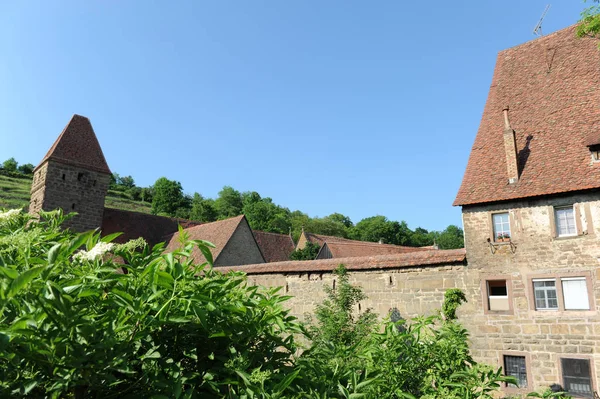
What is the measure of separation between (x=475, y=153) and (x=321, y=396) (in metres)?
15.2

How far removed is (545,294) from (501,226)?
237 centimetres

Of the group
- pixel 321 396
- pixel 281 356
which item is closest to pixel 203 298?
pixel 281 356

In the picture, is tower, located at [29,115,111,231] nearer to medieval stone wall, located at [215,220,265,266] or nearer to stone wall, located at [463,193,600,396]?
medieval stone wall, located at [215,220,265,266]

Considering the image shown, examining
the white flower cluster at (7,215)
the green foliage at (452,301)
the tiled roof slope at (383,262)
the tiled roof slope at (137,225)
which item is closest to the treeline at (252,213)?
the tiled roof slope at (137,225)

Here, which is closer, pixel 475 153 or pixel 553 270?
pixel 553 270

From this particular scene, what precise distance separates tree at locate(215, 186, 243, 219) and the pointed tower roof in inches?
1977

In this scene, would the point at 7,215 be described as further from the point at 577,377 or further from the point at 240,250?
the point at 240,250

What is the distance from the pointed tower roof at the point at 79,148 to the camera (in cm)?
2888

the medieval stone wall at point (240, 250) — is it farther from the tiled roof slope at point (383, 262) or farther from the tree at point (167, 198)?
the tree at point (167, 198)

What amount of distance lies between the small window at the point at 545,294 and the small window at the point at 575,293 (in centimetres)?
26

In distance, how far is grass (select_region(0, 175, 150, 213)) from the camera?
197 feet

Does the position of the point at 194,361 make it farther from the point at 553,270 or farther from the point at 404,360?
the point at 553,270

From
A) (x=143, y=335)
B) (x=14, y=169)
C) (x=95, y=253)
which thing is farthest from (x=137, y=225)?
(x=14, y=169)

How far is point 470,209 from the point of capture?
13.5 m
